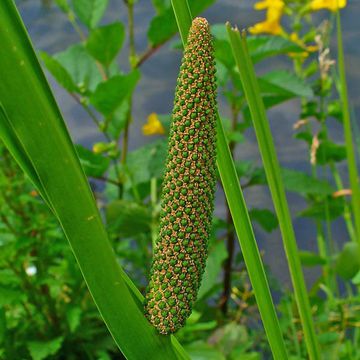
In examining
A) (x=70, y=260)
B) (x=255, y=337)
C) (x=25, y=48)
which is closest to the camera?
(x=25, y=48)

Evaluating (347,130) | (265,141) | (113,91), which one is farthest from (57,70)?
(265,141)

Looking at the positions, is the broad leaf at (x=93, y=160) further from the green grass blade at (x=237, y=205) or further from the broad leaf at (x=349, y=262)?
the green grass blade at (x=237, y=205)

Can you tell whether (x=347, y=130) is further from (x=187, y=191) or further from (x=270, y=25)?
(x=270, y=25)

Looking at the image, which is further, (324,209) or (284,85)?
(324,209)

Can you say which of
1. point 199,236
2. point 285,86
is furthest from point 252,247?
point 285,86

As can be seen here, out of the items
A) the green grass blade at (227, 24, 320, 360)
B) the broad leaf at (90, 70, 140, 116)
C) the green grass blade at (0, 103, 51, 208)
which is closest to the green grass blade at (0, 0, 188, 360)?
the green grass blade at (0, 103, 51, 208)

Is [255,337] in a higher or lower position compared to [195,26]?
lower

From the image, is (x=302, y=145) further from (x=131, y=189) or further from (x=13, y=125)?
(x=13, y=125)
